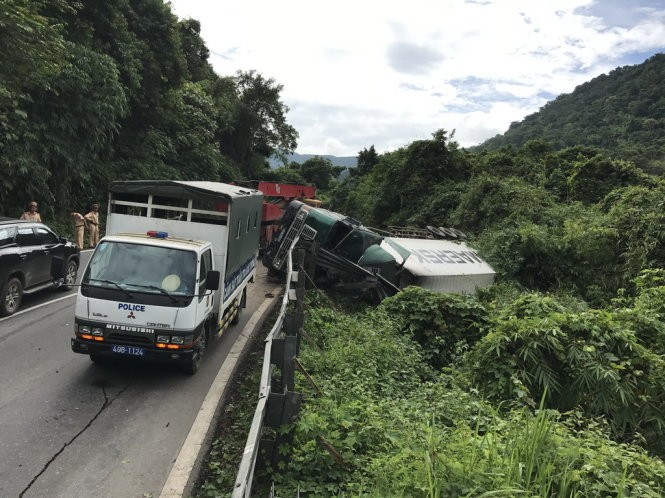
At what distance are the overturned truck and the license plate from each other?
652 cm

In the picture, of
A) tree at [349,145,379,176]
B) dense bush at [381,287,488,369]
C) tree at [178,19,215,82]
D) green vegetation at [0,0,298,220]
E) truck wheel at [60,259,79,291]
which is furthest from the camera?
tree at [349,145,379,176]

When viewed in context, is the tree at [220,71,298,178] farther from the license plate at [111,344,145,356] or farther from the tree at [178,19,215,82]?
the license plate at [111,344,145,356]

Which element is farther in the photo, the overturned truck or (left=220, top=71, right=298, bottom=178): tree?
(left=220, top=71, right=298, bottom=178): tree

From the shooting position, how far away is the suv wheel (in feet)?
29.1

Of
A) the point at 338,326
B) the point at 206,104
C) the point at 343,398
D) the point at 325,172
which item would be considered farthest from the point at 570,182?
the point at 325,172

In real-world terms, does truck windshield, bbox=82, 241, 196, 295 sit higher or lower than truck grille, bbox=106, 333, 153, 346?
higher

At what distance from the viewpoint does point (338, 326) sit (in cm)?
881

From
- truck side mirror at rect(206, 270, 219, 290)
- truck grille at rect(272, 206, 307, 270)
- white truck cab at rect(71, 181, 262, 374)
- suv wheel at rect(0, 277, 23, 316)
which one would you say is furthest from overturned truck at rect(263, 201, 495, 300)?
suv wheel at rect(0, 277, 23, 316)

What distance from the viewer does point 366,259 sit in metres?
12.7

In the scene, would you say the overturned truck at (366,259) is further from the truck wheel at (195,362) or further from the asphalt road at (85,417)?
the truck wheel at (195,362)

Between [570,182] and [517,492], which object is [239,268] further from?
[570,182]

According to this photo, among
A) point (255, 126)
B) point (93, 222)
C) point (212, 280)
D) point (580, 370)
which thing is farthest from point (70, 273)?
point (255, 126)

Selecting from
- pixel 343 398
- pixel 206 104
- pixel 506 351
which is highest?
pixel 206 104

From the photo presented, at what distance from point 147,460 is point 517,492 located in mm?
3722
